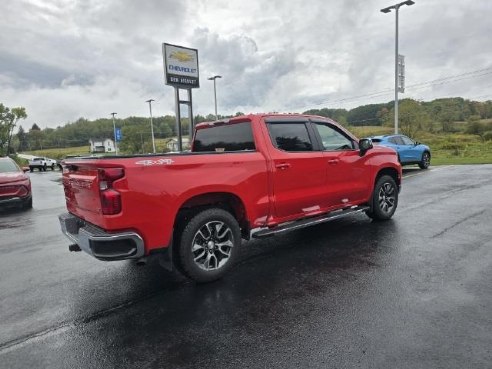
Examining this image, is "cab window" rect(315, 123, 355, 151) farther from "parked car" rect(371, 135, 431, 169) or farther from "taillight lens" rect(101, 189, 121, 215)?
"parked car" rect(371, 135, 431, 169)

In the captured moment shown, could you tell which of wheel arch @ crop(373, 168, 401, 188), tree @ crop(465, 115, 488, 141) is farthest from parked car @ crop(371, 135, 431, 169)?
tree @ crop(465, 115, 488, 141)

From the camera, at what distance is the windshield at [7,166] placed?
10570 mm

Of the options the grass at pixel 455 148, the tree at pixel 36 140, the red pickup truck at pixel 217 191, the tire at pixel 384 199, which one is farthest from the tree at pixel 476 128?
the tree at pixel 36 140

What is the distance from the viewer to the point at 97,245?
3.56 m

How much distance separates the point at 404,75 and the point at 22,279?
2322cm

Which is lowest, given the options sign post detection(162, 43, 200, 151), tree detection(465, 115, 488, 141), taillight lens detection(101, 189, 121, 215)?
taillight lens detection(101, 189, 121, 215)

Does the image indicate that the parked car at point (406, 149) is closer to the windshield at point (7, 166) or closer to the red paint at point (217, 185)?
the red paint at point (217, 185)

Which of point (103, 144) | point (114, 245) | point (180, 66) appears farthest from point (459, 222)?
point (103, 144)

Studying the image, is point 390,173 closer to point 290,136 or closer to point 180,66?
point 290,136

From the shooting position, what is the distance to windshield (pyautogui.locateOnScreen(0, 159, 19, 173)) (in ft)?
34.7

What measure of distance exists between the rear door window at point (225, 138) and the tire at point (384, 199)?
9.39 feet

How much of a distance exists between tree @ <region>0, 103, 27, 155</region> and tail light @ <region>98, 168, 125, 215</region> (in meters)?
53.6

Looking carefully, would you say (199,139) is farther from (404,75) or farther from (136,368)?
(404,75)

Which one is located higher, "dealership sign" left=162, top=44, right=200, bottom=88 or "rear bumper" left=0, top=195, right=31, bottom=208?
"dealership sign" left=162, top=44, right=200, bottom=88
